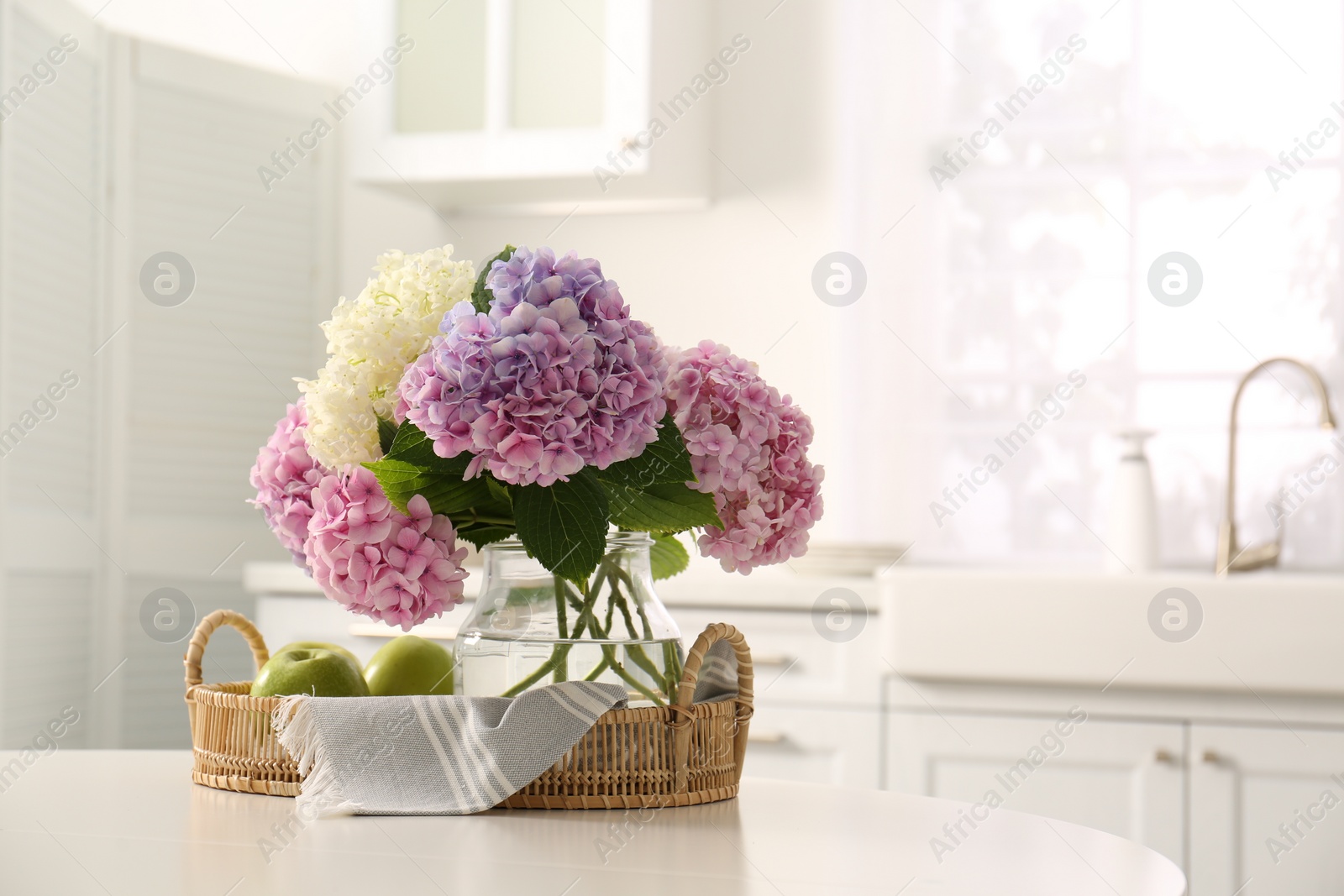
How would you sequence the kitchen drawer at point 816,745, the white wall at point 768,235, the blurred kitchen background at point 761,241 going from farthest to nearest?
the white wall at point 768,235, the blurred kitchen background at point 761,241, the kitchen drawer at point 816,745

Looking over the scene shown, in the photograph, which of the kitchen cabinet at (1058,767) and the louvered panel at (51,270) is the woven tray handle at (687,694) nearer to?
the kitchen cabinet at (1058,767)

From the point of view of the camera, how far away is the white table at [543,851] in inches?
25.8

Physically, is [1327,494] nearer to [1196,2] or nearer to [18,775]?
[1196,2]

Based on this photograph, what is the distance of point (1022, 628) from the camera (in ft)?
6.21

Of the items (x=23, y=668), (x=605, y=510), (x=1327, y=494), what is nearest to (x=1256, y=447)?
(x=1327, y=494)

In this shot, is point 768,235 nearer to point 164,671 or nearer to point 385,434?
point 164,671

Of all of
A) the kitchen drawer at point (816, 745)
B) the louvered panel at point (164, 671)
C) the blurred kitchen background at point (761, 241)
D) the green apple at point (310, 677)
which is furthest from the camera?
the louvered panel at point (164, 671)

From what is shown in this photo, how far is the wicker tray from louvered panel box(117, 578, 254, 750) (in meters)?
1.68

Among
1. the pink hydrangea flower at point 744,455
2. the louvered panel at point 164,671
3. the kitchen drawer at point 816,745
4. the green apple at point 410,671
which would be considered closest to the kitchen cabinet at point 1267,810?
the kitchen drawer at point 816,745

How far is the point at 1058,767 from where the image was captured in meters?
1.89

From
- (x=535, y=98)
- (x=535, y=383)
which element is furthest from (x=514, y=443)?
(x=535, y=98)

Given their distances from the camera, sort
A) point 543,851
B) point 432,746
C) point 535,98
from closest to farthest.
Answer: point 543,851 < point 432,746 < point 535,98

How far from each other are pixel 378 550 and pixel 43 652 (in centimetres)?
174

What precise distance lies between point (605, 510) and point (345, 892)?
0.94 feet
